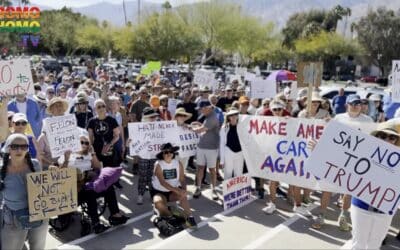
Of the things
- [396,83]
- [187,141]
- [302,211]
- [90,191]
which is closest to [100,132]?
[90,191]

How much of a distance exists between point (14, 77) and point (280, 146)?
4.06 meters

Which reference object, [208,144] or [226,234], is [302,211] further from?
[208,144]

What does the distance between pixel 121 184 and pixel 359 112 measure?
4559 mm

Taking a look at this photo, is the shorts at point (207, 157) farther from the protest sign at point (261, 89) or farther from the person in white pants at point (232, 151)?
the protest sign at point (261, 89)

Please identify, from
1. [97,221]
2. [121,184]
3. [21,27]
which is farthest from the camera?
[21,27]

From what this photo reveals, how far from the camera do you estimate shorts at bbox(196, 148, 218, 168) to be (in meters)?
8.29

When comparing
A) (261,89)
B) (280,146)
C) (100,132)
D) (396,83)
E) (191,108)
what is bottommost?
(280,146)

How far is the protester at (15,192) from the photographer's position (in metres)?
4.67

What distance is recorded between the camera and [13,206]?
4.75 metres

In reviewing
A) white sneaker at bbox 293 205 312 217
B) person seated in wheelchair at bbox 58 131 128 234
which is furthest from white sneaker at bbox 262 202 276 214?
person seated in wheelchair at bbox 58 131 128 234

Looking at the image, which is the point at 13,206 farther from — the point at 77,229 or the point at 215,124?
the point at 215,124

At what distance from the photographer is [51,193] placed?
5145mm

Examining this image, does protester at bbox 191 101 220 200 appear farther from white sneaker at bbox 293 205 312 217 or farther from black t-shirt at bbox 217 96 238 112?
black t-shirt at bbox 217 96 238 112

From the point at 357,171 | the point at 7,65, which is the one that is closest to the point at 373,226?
the point at 357,171
